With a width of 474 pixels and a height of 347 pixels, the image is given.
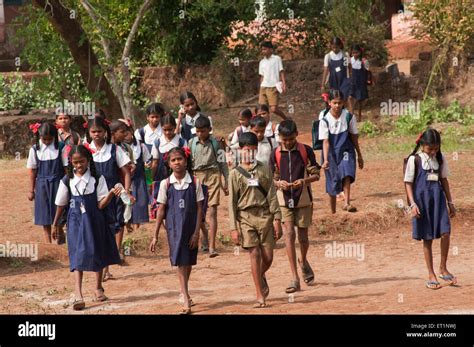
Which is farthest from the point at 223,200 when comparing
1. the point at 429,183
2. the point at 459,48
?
the point at 459,48

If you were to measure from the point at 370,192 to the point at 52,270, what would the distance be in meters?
4.81

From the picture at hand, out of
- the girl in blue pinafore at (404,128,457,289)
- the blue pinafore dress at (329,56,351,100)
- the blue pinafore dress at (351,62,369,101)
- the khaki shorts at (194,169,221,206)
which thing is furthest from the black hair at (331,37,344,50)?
the girl in blue pinafore at (404,128,457,289)

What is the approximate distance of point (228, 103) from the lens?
2359cm

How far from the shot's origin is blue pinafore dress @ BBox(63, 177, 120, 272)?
10688 mm

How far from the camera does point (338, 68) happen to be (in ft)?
68.1

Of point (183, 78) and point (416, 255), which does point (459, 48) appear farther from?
point (416, 255)

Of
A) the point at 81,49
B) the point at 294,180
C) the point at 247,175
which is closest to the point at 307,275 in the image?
the point at 294,180

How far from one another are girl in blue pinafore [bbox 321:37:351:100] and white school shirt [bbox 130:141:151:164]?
25.7 ft

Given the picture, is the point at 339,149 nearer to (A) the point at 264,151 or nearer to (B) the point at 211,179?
(B) the point at 211,179

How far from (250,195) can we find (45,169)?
3750mm

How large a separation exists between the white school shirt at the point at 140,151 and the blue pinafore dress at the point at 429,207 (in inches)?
143

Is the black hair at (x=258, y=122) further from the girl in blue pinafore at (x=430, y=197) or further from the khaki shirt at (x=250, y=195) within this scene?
the girl in blue pinafore at (x=430, y=197)

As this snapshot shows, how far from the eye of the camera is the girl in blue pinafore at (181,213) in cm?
1032

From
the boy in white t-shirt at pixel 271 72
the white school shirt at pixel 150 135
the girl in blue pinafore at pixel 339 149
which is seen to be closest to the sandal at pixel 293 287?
the white school shirt at pixel 150 135
